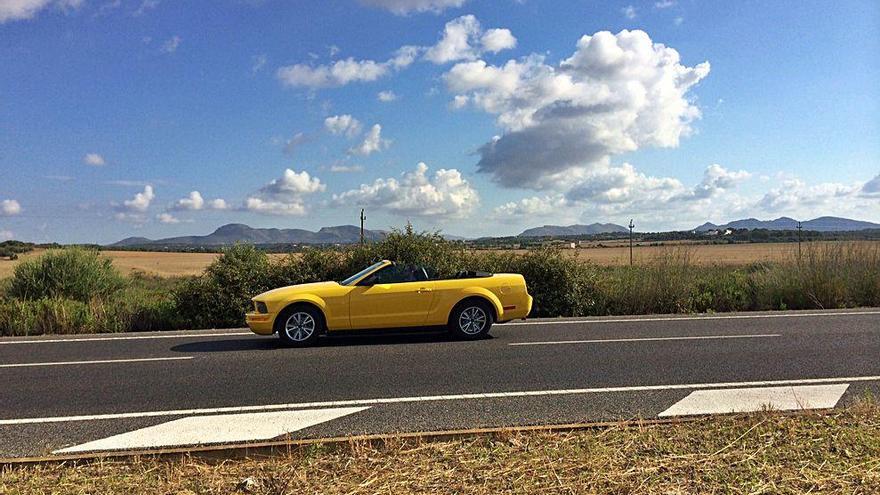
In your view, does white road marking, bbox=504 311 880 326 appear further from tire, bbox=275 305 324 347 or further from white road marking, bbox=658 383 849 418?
white road marking, bbox=658 383 849 418

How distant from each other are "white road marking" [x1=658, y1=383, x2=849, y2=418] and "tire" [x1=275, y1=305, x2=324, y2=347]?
5.74 m

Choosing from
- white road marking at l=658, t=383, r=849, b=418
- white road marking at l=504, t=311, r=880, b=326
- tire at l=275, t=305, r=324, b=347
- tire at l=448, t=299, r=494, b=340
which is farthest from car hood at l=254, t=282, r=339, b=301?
white road marking at l=658, t=383, r=849, b=418

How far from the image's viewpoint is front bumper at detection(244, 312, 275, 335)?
395 inches

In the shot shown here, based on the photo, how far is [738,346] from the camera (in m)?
9.61

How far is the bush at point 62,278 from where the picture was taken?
51.0 feet

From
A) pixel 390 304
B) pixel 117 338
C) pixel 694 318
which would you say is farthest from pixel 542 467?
pixel 694 318

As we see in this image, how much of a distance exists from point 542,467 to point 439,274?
8847mm

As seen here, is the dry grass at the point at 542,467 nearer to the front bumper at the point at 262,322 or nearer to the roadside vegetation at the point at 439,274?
the front bumper at the point at 262,322

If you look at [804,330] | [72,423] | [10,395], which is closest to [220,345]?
[10,395]

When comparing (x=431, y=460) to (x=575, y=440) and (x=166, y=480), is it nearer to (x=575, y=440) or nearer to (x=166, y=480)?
(x=575, y=440)

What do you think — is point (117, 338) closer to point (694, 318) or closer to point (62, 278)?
point (62, 278)

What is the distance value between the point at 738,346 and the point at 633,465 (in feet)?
20.2

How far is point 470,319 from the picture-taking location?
34.6 feet

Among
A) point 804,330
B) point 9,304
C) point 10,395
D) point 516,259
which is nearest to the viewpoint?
point 10,395
